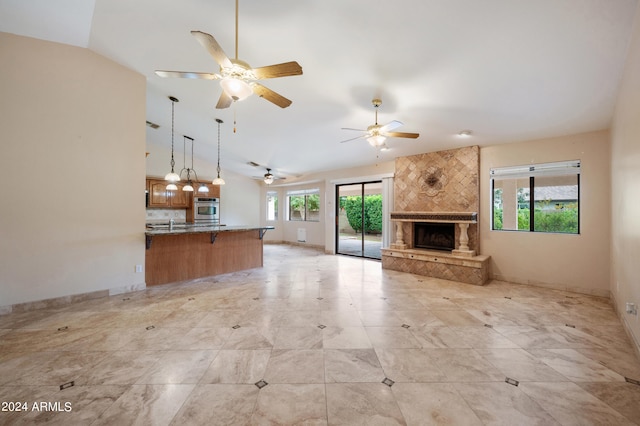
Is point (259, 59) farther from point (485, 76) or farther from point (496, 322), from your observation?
point (496, 322)

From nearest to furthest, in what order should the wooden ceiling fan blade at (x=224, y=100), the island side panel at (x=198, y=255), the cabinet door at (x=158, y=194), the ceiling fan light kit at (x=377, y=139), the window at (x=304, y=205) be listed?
1. the wooden ceiling fan blade at (x=224, y=100)
2. the ceiling fan light kit at (x=377, y=139)
3. the island side panel at (x=198, y=255)
4. the cabinet door at (x=158, y=194)
5. the window at (x=304, y=205)

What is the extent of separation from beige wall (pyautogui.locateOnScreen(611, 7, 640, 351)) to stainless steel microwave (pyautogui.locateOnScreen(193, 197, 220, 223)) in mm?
9124

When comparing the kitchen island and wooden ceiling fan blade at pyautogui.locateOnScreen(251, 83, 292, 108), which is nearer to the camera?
wooden ceiling fan blade at pyautogui.locateOnScreen(251, 83, 292, 108)

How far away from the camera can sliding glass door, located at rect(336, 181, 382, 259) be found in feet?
25.2

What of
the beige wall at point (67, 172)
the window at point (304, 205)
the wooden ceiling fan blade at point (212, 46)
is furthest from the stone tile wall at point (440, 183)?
the beige wall at point (67, 172)

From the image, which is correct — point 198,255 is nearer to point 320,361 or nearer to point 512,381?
point 320,361

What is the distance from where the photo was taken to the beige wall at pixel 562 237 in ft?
13.4

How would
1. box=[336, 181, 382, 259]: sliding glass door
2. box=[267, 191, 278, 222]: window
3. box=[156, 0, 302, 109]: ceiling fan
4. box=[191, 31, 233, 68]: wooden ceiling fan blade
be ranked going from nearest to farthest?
1. box=[191, 31, 233, 68]: wooden ceiling fan blade
2. box=[156, 0, 302, 109]: ceiling fan
3. box=[336, 181, 382, 259]: sliding glass door
4. box=[267, 191, 278, 222]: window

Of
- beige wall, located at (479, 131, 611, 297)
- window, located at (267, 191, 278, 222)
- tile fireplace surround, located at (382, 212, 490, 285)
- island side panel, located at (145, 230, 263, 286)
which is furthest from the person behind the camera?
window, located at (267, 191, 278, 222)

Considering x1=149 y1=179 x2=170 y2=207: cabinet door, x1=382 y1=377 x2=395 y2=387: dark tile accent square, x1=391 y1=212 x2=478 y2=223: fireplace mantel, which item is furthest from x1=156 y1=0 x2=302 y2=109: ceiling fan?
x1=149 y1=179 x2=170 y2=207: cabinet door

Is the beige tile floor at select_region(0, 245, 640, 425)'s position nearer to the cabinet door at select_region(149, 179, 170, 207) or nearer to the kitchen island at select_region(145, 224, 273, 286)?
the kitchen island at select_region(145, 224, 273, 286)

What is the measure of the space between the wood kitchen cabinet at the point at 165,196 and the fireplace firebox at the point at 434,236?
23.1 feet

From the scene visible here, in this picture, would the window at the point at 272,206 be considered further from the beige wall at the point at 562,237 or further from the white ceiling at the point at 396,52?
the beige wall at the point at 562,237

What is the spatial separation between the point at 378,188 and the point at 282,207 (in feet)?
15.0
